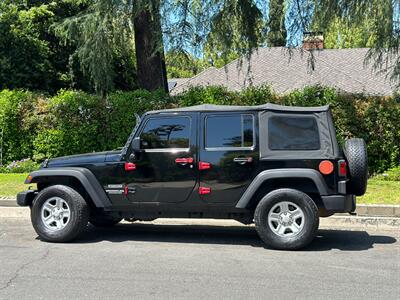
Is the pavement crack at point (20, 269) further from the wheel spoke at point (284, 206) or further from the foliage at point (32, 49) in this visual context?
the foliage at point (32, 49)

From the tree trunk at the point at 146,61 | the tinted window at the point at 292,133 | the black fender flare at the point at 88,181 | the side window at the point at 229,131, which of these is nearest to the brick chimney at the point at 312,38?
the tree trunk at the point at 146,61

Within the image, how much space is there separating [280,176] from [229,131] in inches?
37.6

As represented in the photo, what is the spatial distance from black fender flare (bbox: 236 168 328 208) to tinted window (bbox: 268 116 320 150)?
1.16 ft

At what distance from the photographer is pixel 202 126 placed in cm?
746

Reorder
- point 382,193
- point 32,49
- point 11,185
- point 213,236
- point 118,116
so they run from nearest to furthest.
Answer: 1. point 213,236
2. point 382,193
3. point 11,185
4. point 118,116
5. point 32,49

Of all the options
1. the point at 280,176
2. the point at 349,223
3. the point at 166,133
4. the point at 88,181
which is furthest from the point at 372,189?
the point at 88,181

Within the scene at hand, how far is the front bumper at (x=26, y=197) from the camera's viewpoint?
7.86 metres

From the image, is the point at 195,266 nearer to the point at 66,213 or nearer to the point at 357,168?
the point at 66,213

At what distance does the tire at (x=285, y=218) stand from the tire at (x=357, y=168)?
677 mm

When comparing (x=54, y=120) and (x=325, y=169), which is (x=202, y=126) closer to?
(x=325, y=169)

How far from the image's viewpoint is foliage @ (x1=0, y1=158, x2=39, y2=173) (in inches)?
573

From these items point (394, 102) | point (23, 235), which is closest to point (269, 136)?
point (23, 235)

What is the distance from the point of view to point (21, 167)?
14.6m

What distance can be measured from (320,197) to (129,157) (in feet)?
8.72
